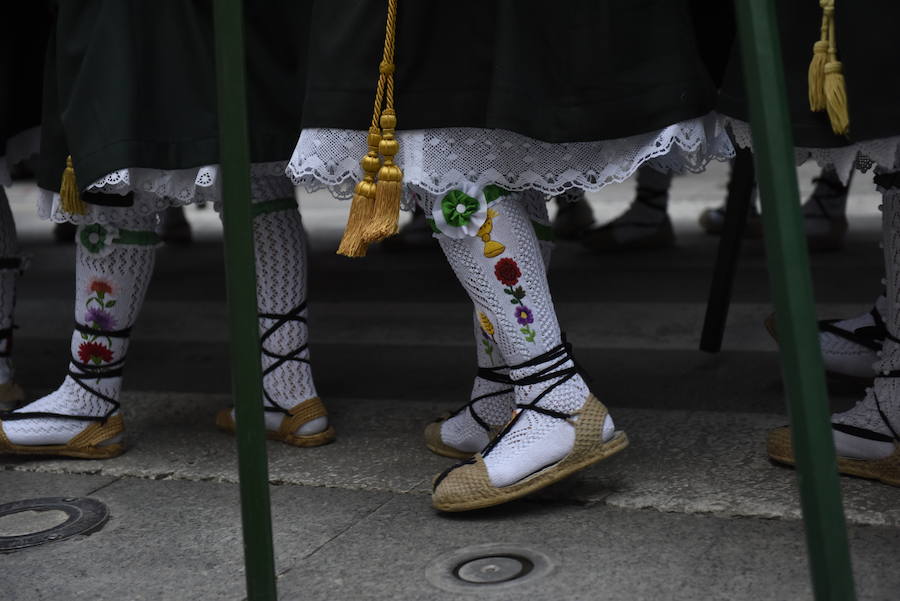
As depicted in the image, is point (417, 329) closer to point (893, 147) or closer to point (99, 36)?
point (99, 36)

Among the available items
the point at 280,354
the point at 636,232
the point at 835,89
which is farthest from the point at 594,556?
the point at 636,232

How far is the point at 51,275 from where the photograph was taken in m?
4.55

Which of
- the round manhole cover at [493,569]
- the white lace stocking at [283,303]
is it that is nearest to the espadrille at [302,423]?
the white lace stocking at [283,303]

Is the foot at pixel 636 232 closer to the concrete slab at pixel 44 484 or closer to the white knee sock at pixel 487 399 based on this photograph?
the white knee sock at pixel 487 399

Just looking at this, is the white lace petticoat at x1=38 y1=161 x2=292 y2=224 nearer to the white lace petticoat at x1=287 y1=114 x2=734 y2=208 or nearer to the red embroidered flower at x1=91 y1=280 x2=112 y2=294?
the red embroidered flower at x1=91 y1=280 x2=112 y2=294

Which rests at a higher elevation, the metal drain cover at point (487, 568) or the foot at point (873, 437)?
the foot at point (873, 437)

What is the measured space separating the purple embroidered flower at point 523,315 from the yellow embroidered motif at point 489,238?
3.7 inches

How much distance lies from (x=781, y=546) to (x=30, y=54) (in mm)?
1798

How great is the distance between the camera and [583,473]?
204 centimetres

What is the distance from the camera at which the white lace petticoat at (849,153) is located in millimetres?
1648

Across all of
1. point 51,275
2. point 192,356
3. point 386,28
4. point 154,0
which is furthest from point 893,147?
point 51,275

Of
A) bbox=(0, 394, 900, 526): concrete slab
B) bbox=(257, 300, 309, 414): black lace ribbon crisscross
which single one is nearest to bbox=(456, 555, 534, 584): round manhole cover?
bbox=(0, 394, 900, 526): concrete slab

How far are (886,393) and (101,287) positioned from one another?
144cm

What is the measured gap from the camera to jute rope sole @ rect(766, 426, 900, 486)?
73.5 inches
